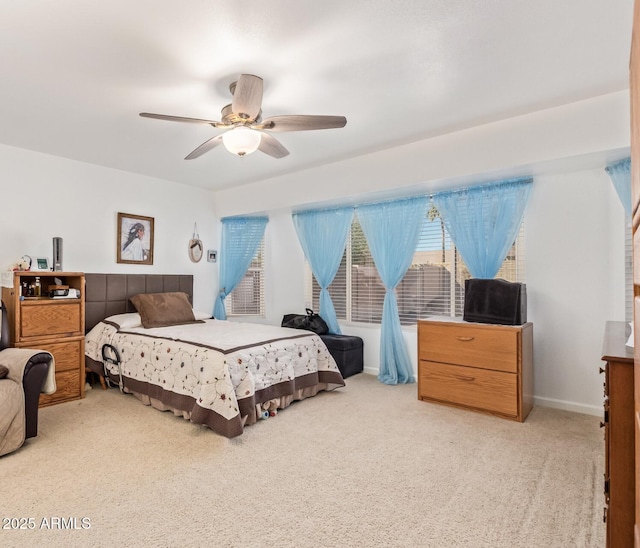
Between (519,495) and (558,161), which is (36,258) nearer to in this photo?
(519,495)

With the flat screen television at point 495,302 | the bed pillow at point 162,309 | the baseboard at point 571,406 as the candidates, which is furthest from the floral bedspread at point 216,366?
the baseboard at point 571,406

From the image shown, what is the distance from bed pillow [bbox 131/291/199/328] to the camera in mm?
4230

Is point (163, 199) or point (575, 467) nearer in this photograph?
point (575, 467)

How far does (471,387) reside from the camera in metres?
3.34

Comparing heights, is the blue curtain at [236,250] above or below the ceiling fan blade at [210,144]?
below

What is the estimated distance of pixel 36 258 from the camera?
158 inches

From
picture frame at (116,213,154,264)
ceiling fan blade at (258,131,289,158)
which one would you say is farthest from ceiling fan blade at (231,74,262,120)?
picture frame at (116,213,154,264)

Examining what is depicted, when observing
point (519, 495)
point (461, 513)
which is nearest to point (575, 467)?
point (519, 495)

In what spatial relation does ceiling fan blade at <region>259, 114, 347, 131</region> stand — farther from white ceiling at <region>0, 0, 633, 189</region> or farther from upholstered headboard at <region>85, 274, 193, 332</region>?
upholstered headboard at <region>85, 274, 193, 332</region>

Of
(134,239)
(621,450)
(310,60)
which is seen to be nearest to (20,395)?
(134,239)

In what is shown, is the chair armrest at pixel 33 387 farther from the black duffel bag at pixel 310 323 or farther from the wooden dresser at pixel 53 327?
the black duffel bag at pixel 310 323

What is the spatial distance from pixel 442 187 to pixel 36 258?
4.13m

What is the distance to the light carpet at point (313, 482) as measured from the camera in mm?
1803

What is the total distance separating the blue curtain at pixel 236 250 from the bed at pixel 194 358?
96cm
